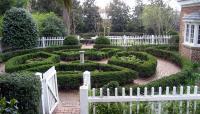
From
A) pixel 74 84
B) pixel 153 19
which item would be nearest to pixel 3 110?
pixel 74 84

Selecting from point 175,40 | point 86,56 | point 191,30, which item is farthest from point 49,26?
point 191,30

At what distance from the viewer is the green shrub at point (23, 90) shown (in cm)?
519

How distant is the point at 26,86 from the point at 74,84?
15.4ft

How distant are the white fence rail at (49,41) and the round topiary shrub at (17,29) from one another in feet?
6.66

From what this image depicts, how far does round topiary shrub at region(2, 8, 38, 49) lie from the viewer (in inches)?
716

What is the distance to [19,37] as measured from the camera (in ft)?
60.4

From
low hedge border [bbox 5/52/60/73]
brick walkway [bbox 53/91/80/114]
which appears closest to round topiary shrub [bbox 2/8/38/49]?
low hedge border [bbox 5/52/60/73]

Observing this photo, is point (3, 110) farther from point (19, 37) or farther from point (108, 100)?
point (19, 37)

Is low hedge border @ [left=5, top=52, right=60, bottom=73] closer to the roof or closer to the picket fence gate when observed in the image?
the picket fence gate

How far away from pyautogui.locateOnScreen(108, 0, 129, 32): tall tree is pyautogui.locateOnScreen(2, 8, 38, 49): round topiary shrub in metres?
→ 18.4

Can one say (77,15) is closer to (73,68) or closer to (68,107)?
(73,68)

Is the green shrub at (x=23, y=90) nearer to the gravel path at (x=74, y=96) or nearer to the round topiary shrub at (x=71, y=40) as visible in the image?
the gravel path at (x=74, y=96)

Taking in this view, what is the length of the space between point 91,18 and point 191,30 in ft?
70.4

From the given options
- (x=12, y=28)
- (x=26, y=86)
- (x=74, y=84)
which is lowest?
(x=74, y=84)
